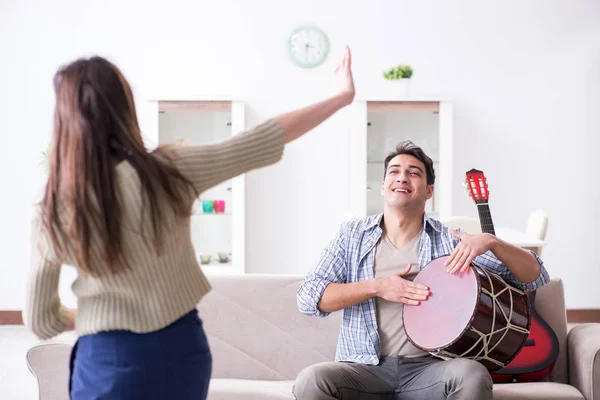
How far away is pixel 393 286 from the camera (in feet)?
8.31

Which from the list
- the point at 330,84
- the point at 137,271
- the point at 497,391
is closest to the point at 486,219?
the point at 497,391

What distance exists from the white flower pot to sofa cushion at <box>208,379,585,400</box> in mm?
2933

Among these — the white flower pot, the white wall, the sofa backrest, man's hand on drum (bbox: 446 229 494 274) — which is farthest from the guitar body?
the white wall

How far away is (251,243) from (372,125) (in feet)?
4.11

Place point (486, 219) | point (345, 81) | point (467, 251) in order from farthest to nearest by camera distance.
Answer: point (486, 219) → point (467, 251) → point (345, 81)

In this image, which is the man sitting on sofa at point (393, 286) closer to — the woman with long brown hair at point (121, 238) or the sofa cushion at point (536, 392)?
the sofa cushion at point (536, 392)

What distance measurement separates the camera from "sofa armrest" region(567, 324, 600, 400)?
264 centimetres

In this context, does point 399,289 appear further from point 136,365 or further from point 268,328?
point 136,365

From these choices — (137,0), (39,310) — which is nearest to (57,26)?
(137,0)

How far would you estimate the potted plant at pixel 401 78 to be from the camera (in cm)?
531

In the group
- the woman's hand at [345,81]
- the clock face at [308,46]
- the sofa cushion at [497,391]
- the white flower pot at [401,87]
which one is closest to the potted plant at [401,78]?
the white flower pot at [401,87]

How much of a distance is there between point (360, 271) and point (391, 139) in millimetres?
2700

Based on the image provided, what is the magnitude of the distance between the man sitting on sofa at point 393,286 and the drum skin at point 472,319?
0.13ft

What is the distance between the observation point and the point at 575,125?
5703mm
